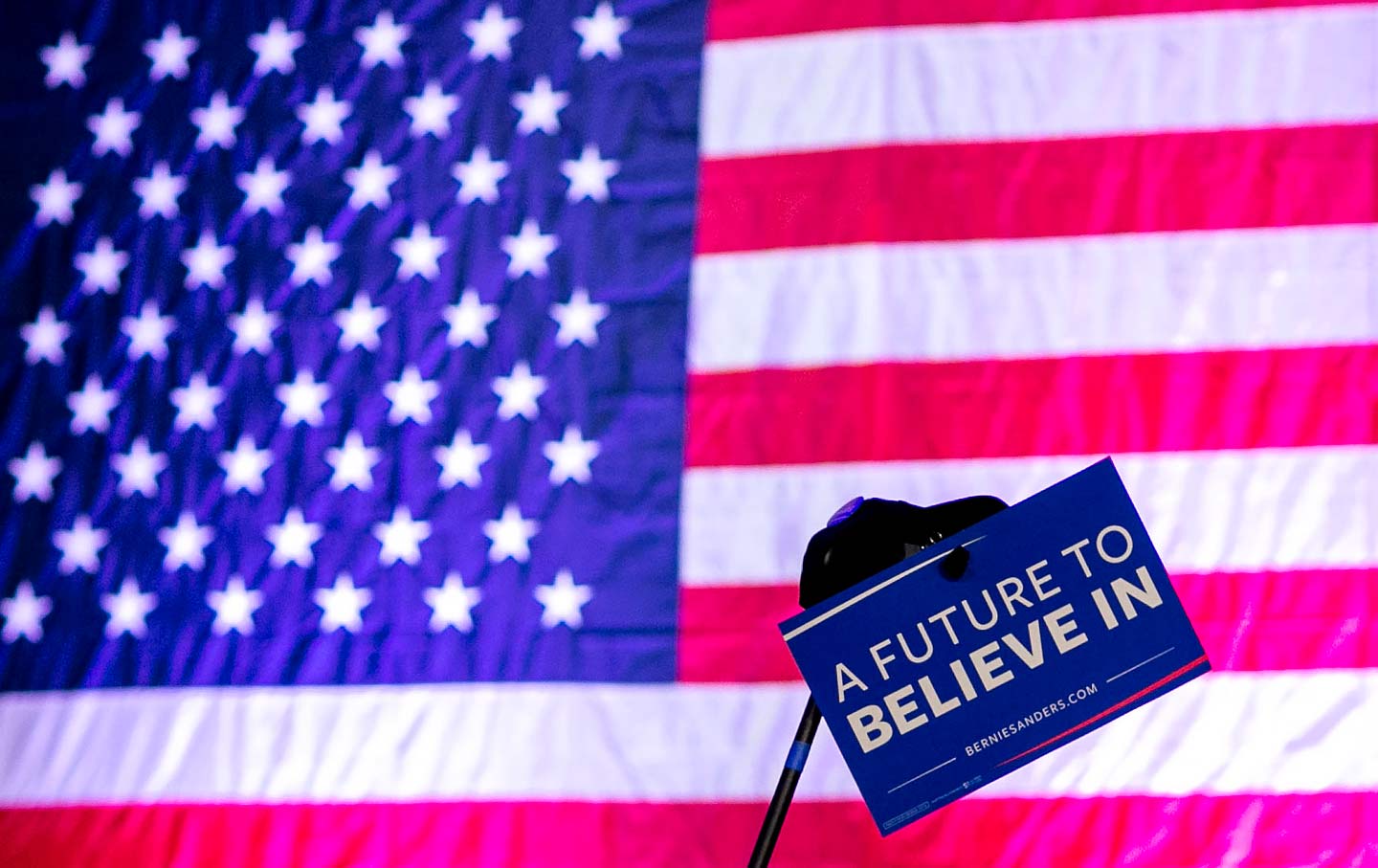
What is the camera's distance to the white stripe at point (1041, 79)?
57.9 inches

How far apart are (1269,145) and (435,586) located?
4.23 ft

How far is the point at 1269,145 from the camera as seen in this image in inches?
57.7

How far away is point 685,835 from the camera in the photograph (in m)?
1.47

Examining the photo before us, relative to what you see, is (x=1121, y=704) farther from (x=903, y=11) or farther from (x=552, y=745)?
(x=903, y=11)

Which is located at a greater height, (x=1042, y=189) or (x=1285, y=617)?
(x=1042, y=189)

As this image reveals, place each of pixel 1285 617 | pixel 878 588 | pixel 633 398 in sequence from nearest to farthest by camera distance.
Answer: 1. pixel 878 588
2. pixel 1285 617
3. pixel 633 398

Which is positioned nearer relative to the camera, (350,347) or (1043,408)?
(1043,408)

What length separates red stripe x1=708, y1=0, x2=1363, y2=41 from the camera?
1.50 m

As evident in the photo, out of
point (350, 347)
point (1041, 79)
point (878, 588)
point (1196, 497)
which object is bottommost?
point (1196, 497)

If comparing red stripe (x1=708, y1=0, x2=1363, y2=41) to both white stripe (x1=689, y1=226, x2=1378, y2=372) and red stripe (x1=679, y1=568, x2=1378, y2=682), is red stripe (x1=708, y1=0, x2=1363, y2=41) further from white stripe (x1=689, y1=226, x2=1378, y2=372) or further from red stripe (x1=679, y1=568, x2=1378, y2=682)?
red stripe (x1=679, y1=568, x2=1378, y2=682)

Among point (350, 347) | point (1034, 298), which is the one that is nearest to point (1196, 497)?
point (1034, 298)

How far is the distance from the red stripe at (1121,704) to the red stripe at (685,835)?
1.69 feet

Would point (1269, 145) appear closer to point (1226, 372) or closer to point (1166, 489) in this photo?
point (1226, 372)

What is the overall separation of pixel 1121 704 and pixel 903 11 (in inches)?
40.2
